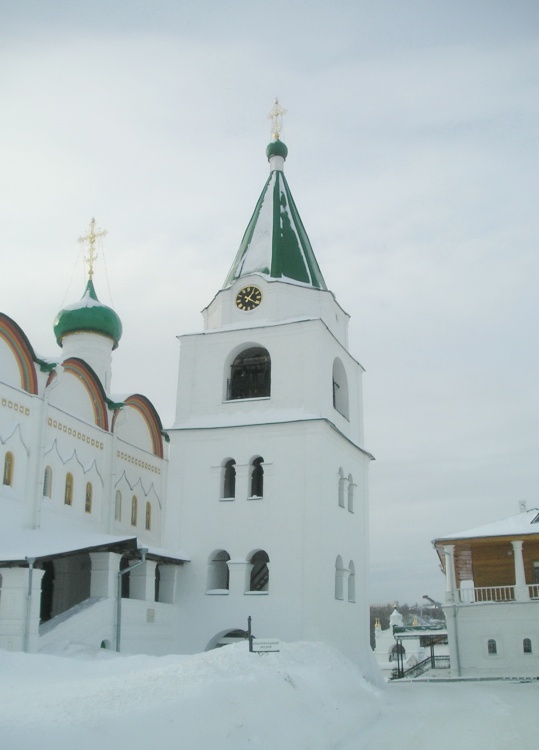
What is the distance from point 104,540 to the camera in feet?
46.3

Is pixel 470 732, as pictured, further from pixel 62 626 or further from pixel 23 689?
pixel 62 626

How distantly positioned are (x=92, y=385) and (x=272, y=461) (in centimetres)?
452

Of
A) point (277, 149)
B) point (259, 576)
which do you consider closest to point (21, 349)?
point (259, 576)

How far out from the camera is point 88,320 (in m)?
20.9

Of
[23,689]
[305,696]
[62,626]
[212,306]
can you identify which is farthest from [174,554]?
[23,689]

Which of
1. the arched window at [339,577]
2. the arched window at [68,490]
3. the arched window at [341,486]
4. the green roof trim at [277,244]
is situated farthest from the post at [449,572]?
the arched window at [68,490]

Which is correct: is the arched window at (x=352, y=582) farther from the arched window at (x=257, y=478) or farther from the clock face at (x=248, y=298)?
the clock face at (x=248, y=298)

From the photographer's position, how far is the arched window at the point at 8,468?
14.8m

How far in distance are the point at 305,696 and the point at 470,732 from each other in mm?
1917

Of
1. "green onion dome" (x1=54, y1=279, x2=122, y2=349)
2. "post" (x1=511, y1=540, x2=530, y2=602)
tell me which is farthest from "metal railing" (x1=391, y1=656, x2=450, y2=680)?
"green onion dome" (x1=54, y1=279, x2=122, y2=349)

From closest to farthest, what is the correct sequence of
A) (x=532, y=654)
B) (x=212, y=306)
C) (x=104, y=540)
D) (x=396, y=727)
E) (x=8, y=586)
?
(x=396, y=727) → (x=8, y=586) → (x=104, y=540) → (x=532, y=654) → (x=212, y=306)

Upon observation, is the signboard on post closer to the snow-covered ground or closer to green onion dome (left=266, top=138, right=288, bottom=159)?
the snow-covered ground

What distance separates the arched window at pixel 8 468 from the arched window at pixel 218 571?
4.31 metres

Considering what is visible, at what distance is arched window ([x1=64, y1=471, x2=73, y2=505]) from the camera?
16556mm
